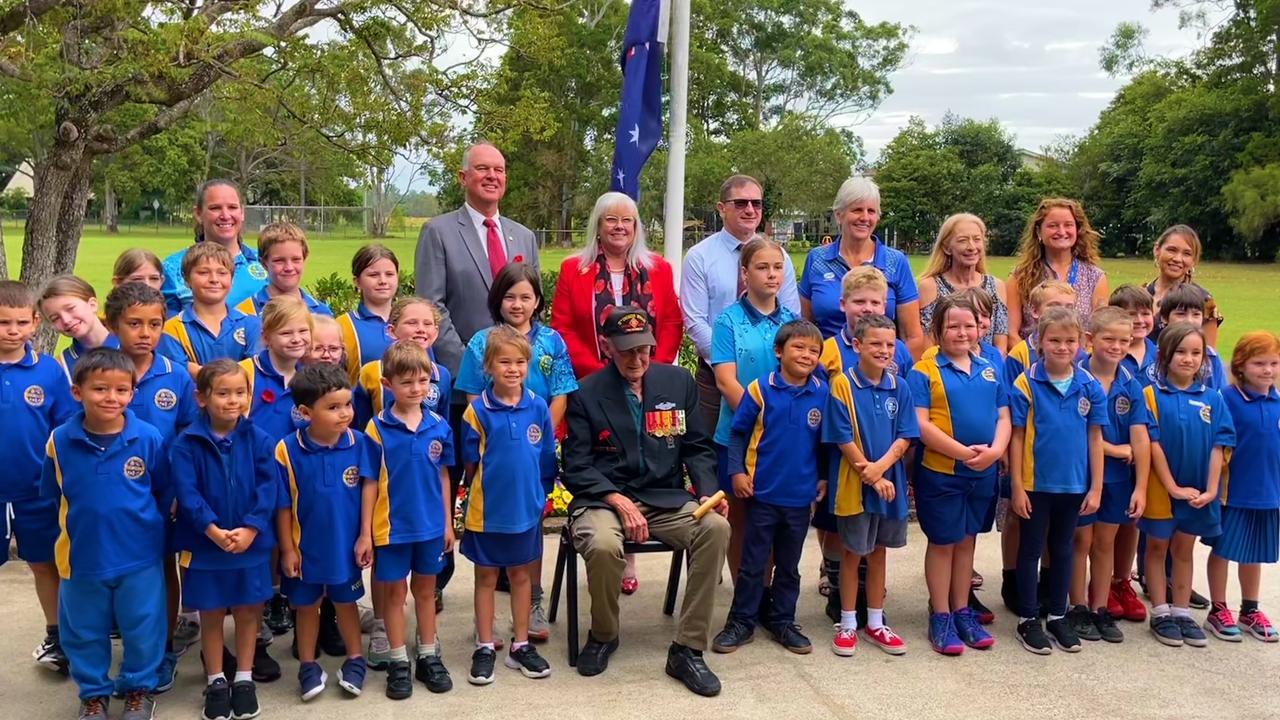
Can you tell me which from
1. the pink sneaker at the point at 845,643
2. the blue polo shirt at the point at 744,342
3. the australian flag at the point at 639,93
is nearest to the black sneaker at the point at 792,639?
the pink sneaker at the point at 845,643

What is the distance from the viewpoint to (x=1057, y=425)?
14.3 feet

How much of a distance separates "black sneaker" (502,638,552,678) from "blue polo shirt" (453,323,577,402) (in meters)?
1.11

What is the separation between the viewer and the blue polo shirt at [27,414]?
11.9 ft

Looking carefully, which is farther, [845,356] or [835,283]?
[835,283]

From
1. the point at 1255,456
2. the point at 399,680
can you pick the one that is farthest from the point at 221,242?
the point at 1255,456

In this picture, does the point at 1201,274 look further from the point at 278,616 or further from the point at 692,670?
the point at 278,616

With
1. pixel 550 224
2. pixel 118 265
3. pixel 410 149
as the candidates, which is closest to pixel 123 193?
pixel 550 224

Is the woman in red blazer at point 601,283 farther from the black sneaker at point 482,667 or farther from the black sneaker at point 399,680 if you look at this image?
the black sneaker at point 399,680

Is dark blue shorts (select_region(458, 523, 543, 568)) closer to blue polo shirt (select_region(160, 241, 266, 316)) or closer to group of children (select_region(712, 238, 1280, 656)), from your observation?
group of children (select_region(712, 238, 1280, 656))

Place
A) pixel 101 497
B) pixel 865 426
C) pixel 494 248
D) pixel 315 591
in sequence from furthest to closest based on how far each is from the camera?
1. pixel 494 248
2. pixel 865 426
3. pixel 315 591
4. pixel 101 497

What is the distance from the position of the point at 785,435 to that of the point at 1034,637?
1495 millimetres

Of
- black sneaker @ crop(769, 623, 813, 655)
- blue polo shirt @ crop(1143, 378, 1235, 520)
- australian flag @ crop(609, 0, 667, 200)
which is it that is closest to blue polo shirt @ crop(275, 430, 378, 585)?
black sneaker @ crop(769, 623, 813, 655)

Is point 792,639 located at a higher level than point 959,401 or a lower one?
lower

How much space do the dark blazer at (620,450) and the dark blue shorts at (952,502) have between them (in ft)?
3.23
